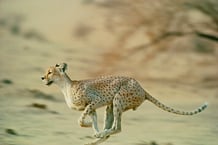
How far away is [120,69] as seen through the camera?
15898 millimetres

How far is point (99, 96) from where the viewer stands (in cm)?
784

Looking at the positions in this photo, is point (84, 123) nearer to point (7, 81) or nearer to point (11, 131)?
point (11, 131)

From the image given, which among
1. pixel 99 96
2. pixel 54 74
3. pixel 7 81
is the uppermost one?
pixel 7 81

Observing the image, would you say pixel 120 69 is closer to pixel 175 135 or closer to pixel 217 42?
pixel 217 42

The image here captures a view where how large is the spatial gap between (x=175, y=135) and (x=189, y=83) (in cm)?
480

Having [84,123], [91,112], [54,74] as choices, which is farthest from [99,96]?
[54,74]

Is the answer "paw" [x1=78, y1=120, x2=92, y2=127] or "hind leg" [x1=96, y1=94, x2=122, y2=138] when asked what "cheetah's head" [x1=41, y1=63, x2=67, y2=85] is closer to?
"paw" [x1=78, y1=120, x2=92, y2=127]

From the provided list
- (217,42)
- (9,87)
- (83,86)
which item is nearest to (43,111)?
(9,87)

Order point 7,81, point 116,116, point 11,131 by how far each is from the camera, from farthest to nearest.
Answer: point 7,81, point 11,131, point 116,116

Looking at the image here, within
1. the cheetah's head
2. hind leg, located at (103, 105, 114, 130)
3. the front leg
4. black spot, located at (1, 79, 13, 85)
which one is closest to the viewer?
the front leg

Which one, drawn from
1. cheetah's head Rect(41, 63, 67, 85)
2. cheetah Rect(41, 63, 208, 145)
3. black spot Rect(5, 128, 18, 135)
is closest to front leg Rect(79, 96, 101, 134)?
cheetah Rect(41, 63, 208, 145)

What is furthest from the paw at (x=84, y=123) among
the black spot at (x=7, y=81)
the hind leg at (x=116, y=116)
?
the black spot at (x=7, y=81)

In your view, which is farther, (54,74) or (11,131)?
(11,131)

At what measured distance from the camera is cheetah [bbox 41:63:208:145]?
782 centimetres
